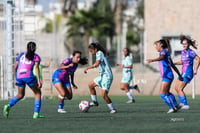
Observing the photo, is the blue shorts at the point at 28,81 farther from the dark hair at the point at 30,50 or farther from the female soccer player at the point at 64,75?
the female soccer player at the point at 64,75

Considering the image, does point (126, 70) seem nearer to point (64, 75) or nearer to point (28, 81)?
point (64, 75)

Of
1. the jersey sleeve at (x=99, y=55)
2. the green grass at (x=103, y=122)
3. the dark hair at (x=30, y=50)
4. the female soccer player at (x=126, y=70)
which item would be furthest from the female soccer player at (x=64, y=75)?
the female soccer player at (x=126, y=70)

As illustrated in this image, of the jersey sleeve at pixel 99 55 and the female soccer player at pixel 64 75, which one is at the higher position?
the jersey sleeve at pixel 99 55

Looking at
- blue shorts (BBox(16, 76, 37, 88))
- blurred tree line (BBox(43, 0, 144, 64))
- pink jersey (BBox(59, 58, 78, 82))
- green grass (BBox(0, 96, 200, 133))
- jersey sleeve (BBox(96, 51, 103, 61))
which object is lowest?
green grass (BBox(0, 96, 200, 133))

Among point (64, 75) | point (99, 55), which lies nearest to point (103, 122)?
point (99, 55)

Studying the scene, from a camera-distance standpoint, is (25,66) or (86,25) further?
(86,25)

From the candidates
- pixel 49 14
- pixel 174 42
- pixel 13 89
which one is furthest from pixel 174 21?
pixel 49 14

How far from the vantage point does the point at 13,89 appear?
99.5ft

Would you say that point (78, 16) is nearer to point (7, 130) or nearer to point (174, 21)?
point (174, 21)

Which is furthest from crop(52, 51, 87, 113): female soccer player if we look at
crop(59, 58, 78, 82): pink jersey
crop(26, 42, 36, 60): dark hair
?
crop(26, 42, 36, 60): dark hair

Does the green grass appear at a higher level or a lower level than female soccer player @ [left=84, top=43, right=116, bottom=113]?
lower

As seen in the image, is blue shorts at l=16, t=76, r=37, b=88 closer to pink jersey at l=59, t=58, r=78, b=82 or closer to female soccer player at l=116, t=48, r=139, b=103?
pink jersey at l=59, t=58, r=78, b=82

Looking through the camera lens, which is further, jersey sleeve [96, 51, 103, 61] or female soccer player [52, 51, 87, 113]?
female soccer player [52, 51, 87, 113]

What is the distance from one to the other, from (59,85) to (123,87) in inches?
298
